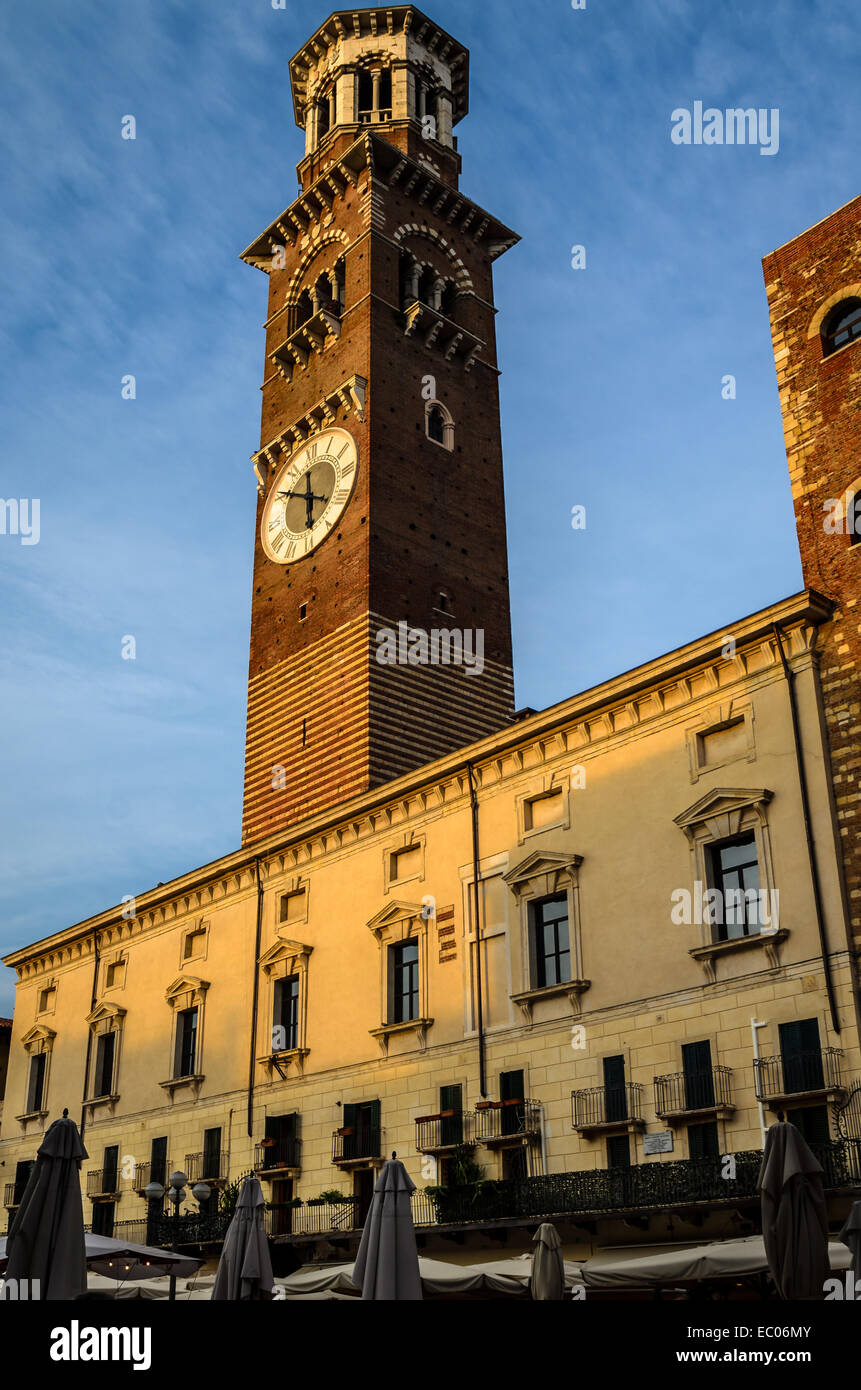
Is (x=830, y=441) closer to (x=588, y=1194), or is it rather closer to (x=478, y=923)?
(x=478, y=923)

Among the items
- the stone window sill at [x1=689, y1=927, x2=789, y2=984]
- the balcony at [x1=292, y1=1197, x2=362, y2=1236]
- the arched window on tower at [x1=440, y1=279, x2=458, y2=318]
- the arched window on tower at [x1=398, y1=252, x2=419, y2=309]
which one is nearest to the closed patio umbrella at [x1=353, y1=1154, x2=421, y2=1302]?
the stone window sill at [x1=689, y1=927, x2=789, y2=984]

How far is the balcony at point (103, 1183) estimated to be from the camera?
37.7 metres

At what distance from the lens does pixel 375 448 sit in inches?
1768

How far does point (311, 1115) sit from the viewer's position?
32125 millimetres

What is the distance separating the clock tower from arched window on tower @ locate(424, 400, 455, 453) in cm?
11

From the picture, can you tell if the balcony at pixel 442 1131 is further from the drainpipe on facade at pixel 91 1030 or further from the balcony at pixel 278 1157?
the drainpipe on facade at pixel 91 1030

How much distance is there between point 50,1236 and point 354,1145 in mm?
16327

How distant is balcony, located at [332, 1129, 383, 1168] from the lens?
30109 millimetres

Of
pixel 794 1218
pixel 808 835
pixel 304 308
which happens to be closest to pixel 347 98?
pixel 304 308

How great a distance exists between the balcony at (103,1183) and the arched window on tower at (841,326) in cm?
2976

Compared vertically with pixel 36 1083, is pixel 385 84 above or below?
above

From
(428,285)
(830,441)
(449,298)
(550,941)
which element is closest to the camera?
(830,441)

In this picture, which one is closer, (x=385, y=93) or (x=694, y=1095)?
(x=694, y=1095)

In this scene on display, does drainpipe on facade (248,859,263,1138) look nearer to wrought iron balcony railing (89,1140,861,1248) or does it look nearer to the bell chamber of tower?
wrought iron balcony railing (89,1140,861,1248)
